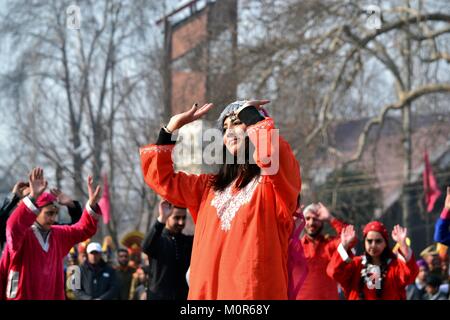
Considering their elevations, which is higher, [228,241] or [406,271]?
[228,241]

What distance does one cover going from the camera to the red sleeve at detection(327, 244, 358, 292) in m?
9.70

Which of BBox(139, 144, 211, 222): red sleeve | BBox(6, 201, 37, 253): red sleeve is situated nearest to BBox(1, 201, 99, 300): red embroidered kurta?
BBox(6, 201, 37, 253): red sleeve

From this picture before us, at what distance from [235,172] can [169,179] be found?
1.39ft

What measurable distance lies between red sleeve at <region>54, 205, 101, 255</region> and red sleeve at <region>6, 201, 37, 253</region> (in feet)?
1.35

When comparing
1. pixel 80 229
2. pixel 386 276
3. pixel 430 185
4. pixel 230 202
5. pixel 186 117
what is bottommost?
pixel 386 276

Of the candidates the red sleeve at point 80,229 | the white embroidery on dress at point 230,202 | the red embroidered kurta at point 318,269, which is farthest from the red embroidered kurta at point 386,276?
the white embroidery on dress at point 230,202

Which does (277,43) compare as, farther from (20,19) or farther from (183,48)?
(20,19)

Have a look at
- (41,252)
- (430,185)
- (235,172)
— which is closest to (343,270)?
(41,252)

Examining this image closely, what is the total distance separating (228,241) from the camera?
6.55 metres

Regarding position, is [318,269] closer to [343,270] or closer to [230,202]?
[343,270]

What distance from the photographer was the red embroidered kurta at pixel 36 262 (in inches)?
361

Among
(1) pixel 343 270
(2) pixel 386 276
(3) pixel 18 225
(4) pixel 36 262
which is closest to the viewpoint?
(3) pixel 18 225

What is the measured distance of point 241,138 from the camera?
6.54 meters
